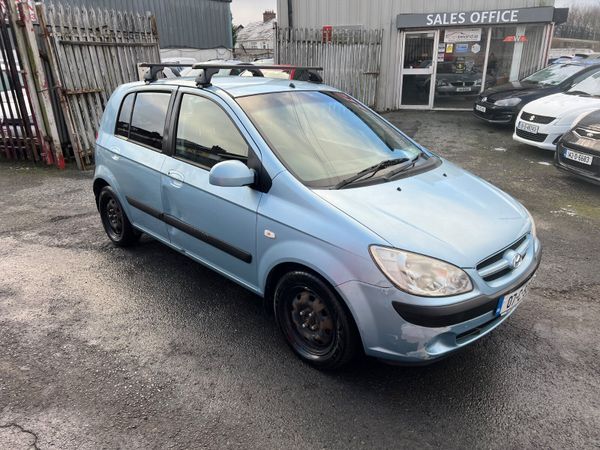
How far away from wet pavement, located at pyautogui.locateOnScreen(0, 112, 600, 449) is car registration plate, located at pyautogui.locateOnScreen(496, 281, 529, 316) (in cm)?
48

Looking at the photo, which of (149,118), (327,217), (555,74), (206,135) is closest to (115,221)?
(149,118)

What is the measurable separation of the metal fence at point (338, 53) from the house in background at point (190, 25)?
818 centimetres

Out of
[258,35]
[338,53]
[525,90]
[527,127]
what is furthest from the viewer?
[258,35]

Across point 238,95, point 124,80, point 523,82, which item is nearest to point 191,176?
point 238,95

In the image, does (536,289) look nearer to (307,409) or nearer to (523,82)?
(307,409)

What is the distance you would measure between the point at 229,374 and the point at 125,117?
104 inches

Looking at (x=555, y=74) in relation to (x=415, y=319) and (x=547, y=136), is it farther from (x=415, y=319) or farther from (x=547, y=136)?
(x=415, y=319)

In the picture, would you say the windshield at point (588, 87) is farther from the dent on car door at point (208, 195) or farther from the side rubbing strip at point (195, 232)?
the side rubbing strip at point (195, 232)

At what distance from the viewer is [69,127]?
719cm

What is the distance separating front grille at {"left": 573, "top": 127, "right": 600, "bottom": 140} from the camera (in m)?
6.03

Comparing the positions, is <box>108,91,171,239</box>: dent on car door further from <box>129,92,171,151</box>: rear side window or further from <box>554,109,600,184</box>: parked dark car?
<box>554,109,600,184</box>: parked dark car

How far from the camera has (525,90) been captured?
9.74 meters

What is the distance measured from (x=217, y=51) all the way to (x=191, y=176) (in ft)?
66.7

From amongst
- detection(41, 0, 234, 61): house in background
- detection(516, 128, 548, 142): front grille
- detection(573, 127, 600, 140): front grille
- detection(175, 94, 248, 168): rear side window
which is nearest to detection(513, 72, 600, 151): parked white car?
detection(516, 128, 548, 142): front grille
